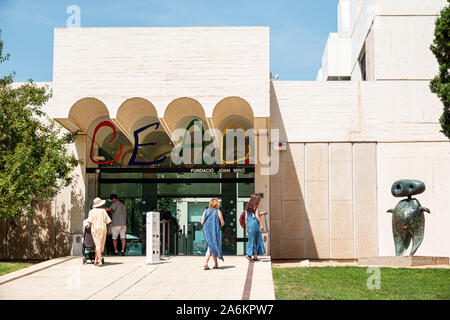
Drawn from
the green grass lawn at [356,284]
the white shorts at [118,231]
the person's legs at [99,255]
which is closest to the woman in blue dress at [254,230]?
the green grass lawn at [356,284]

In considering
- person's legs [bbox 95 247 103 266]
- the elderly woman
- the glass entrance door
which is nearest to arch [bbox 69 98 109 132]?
the glass entrance door

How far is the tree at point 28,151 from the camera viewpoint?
57.4ft

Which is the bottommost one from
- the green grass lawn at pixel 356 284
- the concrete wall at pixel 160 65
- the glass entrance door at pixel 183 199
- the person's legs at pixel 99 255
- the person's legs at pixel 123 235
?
the green grass lawn at pixel 356 284

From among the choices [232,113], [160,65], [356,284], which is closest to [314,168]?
[232,113]

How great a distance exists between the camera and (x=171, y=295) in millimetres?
11422

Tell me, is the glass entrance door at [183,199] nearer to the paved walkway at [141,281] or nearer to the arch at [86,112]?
the arch at [86,112]

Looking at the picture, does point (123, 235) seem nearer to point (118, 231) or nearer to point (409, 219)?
point (118, 231)

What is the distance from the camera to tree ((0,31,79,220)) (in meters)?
17.5

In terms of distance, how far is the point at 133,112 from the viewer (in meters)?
19.9

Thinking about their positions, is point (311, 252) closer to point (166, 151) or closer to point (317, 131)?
point (317, 131)

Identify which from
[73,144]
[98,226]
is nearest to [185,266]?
[98,226]

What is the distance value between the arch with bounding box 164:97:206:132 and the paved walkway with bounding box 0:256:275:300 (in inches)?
192

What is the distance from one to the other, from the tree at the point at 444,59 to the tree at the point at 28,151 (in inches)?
431

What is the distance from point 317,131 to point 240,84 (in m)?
3.80
